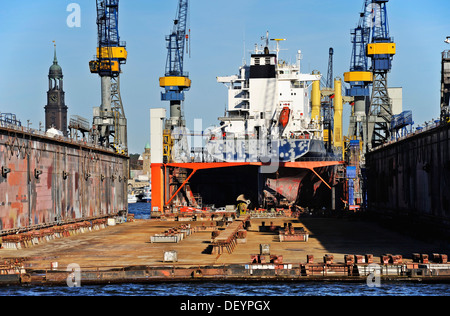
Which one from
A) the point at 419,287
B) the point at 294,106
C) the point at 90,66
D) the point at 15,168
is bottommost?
the point at 419,287

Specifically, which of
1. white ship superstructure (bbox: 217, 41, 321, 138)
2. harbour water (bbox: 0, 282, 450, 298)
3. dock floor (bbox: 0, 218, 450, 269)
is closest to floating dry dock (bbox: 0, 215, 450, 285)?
dock floor (bbox: 0, 218, 450, 269)

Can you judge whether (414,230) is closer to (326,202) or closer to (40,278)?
(40,278)

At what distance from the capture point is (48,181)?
58156 millimetres

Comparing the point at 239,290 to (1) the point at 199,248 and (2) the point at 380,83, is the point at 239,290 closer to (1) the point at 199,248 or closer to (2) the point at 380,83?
(1) the point at 199,248

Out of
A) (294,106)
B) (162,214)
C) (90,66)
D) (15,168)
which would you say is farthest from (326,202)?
(15,168)

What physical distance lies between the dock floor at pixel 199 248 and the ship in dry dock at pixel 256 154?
24.1 metres

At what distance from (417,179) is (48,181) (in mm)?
28539

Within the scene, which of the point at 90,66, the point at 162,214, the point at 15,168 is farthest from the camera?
the point at 90,66

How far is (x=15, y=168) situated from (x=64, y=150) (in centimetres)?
1315

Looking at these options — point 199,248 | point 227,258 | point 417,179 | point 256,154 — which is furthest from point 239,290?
point 256,154

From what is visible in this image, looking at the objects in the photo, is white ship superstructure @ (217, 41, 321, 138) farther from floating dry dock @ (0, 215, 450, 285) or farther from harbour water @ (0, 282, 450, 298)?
harbour water @ (0, 282, 450, 298)

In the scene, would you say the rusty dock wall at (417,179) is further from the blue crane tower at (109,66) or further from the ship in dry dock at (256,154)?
the blue crane tower at (109,66)

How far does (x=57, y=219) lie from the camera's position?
60.1 m
